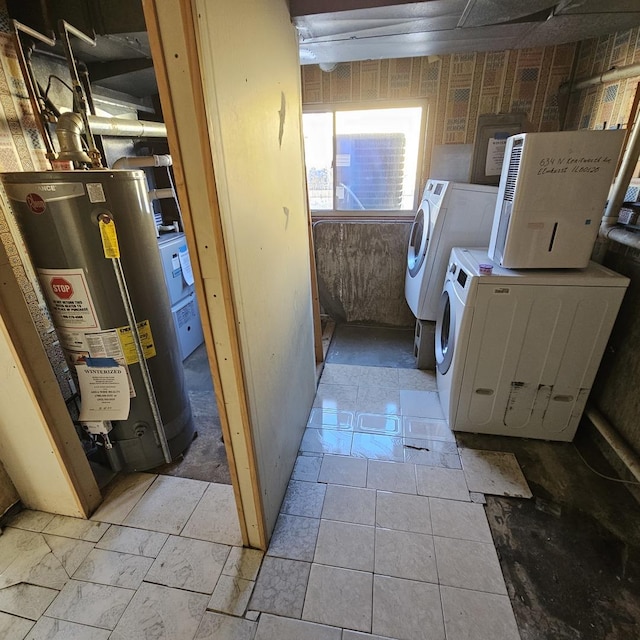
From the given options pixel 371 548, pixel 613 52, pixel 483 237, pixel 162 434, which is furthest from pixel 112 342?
pixel 613 52

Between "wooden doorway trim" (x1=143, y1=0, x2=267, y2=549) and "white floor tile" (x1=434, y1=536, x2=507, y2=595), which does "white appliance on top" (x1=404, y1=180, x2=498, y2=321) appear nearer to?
"white floor tile" (x1=434, y1=536, x2=507, y2=595)

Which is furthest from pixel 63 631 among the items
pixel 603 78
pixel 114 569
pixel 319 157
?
pixel 603 78

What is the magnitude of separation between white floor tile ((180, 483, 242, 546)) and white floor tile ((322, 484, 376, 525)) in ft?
1.35

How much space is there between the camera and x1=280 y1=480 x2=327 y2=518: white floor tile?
1.59 meters

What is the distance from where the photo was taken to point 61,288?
1426 millimetres

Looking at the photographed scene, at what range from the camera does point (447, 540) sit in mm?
1444

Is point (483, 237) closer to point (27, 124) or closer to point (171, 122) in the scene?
point (171, 122)

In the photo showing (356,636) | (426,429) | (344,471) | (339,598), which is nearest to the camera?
(356,636)

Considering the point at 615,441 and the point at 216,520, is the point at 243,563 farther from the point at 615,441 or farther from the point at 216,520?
the point at 615,441

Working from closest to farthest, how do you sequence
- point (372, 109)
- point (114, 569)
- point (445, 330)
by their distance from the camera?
point (114, 569) → point (445, 330) → point (372, 109)

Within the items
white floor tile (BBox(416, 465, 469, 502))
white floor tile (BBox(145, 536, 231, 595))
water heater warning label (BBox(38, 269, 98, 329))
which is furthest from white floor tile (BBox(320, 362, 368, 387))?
water heater warning label (BBox(38, 269, 98, 329))

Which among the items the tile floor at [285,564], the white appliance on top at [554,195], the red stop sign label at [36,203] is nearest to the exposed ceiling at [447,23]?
the white appliance on top at [554,195]

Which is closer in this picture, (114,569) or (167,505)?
(114,569)

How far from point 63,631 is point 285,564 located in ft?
2.54
